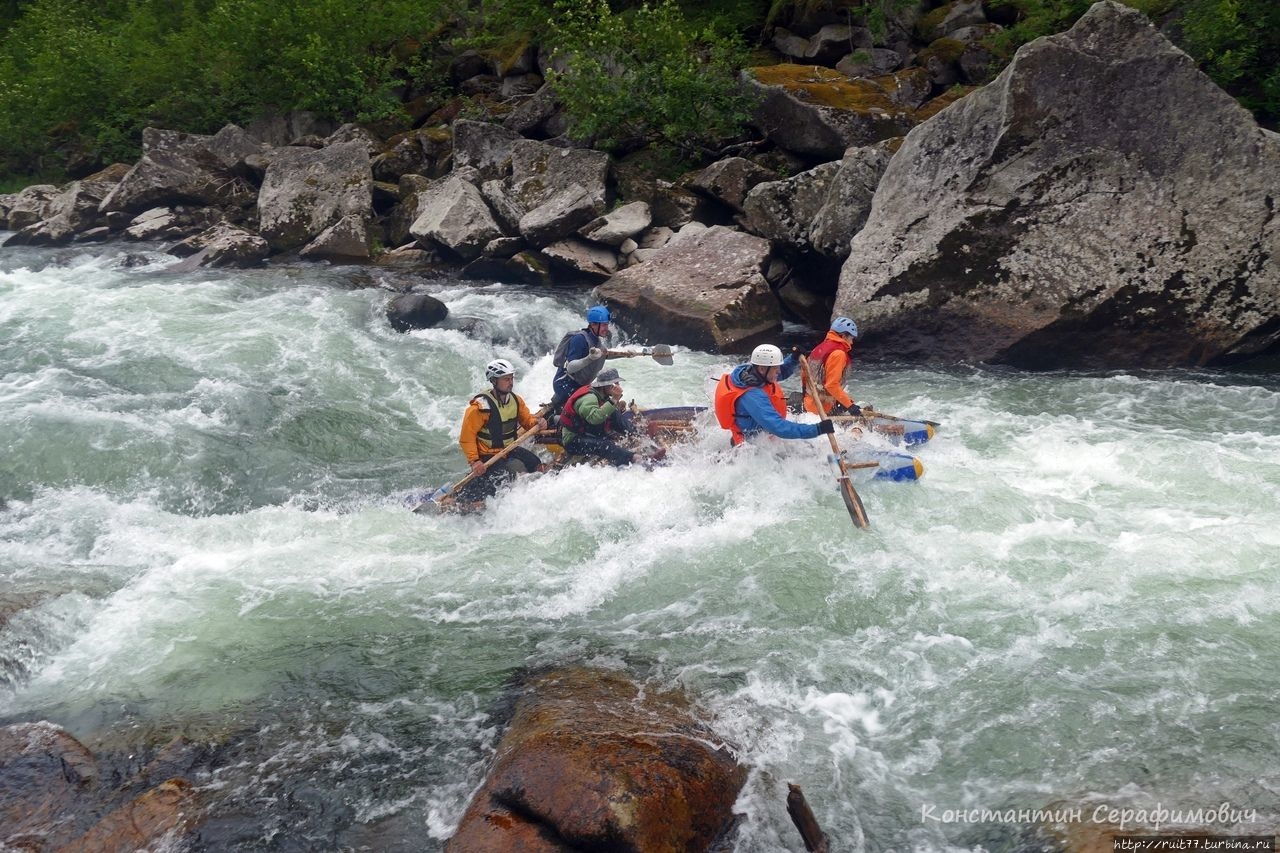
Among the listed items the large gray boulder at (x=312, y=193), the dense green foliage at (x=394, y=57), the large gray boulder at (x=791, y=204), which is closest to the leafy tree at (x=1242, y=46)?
the dense green foliage at (x=394, y=57)

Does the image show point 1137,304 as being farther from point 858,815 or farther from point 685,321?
point 858,815

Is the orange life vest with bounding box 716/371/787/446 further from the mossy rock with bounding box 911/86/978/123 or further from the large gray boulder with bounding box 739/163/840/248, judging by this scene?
the mossy rock with bounding box 911/86/978/123

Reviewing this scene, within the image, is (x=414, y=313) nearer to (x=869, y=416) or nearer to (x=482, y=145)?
(x=482, y=145)

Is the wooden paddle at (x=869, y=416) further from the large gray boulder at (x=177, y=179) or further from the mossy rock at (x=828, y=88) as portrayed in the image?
the large gray boulder at (x=177, y=179)

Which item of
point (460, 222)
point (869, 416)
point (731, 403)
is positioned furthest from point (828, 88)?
point (731, 403)

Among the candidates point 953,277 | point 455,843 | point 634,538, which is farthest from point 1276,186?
point 455,843

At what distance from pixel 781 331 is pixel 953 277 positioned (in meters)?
2.38

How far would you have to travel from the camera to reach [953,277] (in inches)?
424

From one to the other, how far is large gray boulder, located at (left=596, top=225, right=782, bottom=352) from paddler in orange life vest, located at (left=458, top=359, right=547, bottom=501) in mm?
3826

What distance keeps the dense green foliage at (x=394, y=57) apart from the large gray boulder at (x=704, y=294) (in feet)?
12.7

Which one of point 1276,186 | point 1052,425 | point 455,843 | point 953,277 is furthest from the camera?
point 953,277

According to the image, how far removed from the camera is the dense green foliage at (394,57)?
14.5 meters

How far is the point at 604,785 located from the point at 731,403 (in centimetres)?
434

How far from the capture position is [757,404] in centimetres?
789
